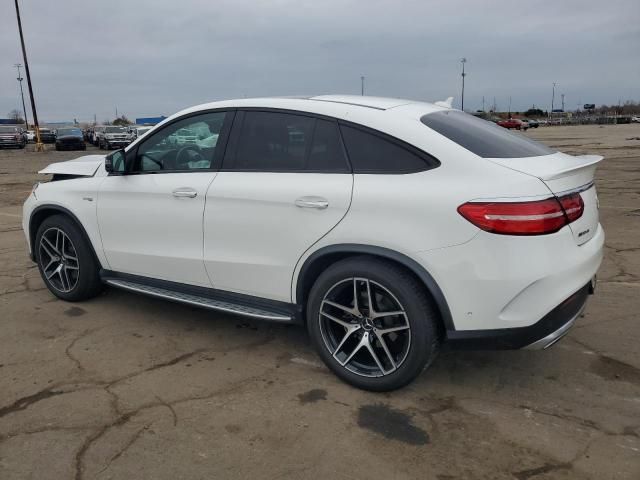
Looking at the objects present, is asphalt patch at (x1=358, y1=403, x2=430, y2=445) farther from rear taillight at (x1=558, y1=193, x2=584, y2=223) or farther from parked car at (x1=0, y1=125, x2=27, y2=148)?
parked car at (x1=0, y1=125, x2=27, y2=148)

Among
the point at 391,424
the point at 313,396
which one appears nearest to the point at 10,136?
the point at 313,396

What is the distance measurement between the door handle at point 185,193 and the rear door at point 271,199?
152 millimetres

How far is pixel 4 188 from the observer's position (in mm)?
14008

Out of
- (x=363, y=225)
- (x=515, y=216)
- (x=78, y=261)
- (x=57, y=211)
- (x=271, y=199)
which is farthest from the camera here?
(x=57, y=211)

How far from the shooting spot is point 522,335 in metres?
2.84

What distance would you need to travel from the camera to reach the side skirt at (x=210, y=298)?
11.6 feet

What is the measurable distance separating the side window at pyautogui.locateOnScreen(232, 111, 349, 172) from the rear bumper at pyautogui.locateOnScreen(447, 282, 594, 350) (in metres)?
1.17

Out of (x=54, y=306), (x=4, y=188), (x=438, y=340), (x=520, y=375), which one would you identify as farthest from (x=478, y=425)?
(x=4, y=188)

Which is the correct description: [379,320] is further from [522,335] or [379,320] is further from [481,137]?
[481,137]

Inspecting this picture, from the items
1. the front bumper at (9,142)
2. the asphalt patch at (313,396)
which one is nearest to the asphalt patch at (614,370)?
the asphalt patch at (313,396)

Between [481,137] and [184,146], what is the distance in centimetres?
213

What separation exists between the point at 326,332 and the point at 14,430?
5.87ft

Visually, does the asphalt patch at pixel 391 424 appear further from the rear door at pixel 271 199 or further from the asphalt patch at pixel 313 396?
the rear door at pixel 271 199

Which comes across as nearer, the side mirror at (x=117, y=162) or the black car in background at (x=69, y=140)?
the side mirror at (x=117, y=162)
